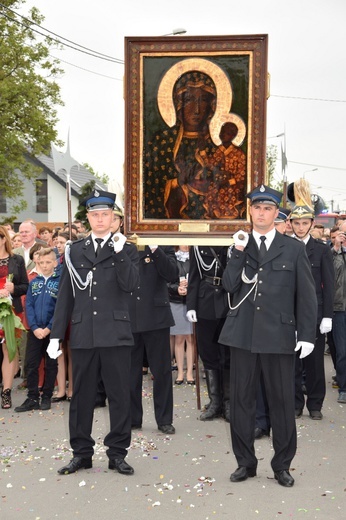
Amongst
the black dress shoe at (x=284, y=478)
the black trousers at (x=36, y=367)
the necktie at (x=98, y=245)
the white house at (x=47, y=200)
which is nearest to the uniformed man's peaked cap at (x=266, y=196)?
the necktie at (x=98, y=245)

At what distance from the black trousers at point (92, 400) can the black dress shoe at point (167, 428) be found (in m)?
1.25

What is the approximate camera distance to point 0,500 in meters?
5.46

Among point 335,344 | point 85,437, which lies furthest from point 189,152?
point 335,344

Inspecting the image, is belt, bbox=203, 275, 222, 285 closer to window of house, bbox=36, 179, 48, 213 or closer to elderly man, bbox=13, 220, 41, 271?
elderly man, bbox=13, 220, 41, 271

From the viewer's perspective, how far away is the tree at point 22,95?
3014 cm

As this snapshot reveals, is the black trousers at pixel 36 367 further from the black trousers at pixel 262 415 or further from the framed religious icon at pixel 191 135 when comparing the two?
the framed religious icon at pixel 191 135

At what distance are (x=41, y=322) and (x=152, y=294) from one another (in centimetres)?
184

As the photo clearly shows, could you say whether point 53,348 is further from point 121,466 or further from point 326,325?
point 326,325

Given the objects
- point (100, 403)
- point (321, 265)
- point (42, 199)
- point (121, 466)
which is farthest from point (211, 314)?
point (42, 199)

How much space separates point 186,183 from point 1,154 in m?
24.7

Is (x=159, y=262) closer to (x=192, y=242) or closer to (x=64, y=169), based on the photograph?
(x=192, y=242)

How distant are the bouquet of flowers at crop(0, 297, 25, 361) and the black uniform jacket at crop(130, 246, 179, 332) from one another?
6.09 feet

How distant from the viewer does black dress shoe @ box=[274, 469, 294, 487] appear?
222 inches

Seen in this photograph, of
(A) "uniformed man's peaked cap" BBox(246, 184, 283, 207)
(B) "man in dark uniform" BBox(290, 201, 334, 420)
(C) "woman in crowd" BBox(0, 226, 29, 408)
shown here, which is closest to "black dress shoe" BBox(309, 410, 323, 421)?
(B) "man in dark uniform" BBox(290, 201, 334, 420)
